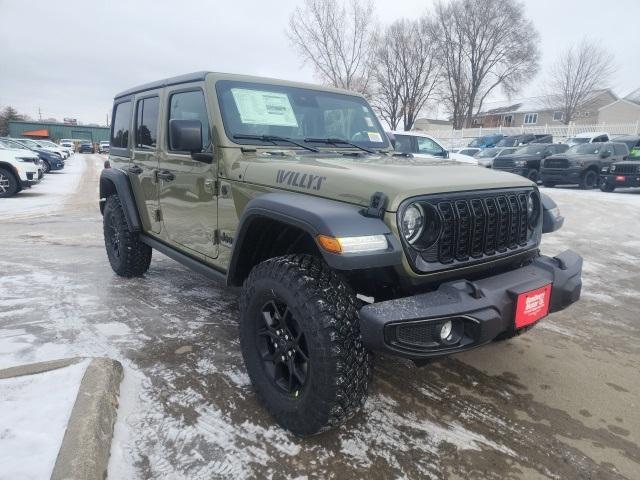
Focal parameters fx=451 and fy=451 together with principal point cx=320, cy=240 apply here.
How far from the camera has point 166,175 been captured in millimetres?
3650

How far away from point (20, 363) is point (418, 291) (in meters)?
2.59

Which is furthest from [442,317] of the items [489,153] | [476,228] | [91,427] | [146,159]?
[489,153]

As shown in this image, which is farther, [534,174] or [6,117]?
[6,117]

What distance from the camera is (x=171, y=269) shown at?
530 centimetres

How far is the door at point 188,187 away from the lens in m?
3.15

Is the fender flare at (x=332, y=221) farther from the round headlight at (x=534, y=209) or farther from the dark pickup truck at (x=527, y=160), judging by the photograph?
the dark pickup truck at (x=527, y=160)

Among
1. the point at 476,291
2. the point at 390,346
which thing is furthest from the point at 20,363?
the point at 476,291

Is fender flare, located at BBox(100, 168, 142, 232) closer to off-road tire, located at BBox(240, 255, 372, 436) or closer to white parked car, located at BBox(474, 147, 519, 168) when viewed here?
off-road tire, located at BBox(240, 255, 372, 436)

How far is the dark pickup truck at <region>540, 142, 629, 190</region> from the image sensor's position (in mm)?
14234

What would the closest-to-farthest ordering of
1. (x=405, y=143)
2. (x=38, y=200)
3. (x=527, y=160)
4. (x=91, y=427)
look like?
(x=91, y=427) < (x=405, y=143) < (x=38, y=200) < (x=527, y=160)

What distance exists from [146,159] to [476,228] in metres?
3.03

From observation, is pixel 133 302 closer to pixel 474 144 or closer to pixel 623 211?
pixel 623 211

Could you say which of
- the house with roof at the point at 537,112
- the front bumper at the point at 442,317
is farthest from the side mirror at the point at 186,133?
the house with roof at the point at 537,112

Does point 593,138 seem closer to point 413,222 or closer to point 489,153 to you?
point 489,153
